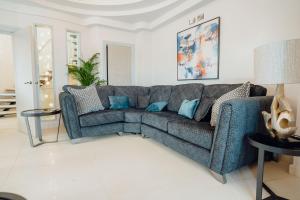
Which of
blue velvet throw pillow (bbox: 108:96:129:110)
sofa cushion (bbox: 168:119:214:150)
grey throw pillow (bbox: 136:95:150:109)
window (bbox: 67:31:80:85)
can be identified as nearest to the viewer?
sofa cushion (bbox: 168:119:214:150)

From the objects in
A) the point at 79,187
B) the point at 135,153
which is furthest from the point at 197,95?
the point at 79,187

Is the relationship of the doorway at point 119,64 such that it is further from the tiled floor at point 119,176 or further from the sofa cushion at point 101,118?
the tiled floor at point 119,176

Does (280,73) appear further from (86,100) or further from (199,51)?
(86,100)

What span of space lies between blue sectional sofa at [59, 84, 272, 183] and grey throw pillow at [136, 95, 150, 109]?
0.29 feet

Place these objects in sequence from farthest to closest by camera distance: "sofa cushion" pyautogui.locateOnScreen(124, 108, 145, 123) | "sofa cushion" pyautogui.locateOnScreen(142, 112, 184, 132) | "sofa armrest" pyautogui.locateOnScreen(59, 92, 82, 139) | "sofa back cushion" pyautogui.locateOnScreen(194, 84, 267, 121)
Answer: "sofa cushion" pyautogui.locateOnScreen(124, 108, 145, 123), "sofa armrest" pyautogui.locateOnScreen(59, 92, 82, 139), "sofa cushion" pyautogui.locateOnScreen(142, 112, 184, 132), "sofa back cushion" pyautogui.locateOnScreen(194, 84, 267, 121)

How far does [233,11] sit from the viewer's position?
2729 millimetres

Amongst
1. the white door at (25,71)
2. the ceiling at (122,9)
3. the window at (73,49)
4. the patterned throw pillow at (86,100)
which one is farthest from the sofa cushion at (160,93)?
the white door at (25,71)

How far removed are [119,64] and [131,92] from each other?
3.98ft

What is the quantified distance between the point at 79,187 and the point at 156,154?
107cm

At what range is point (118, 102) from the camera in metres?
3.50

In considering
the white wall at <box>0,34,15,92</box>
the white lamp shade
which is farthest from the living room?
the white wall at <box>0,34,15,92</box>

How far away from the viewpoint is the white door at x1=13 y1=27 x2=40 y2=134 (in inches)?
125

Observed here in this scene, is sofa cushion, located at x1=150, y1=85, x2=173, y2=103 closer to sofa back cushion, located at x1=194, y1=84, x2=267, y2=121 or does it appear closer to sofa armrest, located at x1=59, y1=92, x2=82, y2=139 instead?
sofa back cushion, located at x1=194, y1=84, x2=267, y2=121

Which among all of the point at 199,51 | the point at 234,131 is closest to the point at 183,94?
the point at 199,51
